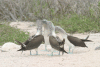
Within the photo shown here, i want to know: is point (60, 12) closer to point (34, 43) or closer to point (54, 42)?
point (34, 43)

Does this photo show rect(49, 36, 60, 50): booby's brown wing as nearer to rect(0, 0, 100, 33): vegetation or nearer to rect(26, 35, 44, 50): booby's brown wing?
rect(26, 35, 44, 50): booby's brown wing

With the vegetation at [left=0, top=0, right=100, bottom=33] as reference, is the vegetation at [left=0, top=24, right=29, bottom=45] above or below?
below

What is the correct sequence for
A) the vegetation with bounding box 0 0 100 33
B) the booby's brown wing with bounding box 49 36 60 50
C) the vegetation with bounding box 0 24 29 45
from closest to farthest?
the booby's brown wing with bounding box 49 36 60 50, the vegetation with bounding box 0 24 29 45, the vegetation with bounding box 0 0 100 33

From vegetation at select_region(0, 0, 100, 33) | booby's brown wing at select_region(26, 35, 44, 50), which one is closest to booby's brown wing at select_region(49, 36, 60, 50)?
booby's brown wing at select_region(26, 35, 44, 50)

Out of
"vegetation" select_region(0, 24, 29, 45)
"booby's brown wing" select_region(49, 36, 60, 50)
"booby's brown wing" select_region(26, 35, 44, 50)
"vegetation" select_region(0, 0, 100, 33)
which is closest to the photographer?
"booby's brown wing" select_region(49, 36, 60, 50)

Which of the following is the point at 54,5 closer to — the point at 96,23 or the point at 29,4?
the point at 29,4

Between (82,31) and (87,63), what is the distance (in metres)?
5.43

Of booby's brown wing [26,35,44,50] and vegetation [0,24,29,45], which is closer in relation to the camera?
booby's brown wing [26,35,44,50]

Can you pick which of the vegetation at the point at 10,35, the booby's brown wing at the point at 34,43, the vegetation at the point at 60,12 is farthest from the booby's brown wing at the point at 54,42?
the vegetation at the point at 60,12

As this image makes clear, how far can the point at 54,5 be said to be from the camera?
41.7 ft

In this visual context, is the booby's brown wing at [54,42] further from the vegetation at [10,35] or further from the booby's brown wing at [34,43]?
the vegetation at [10,35]

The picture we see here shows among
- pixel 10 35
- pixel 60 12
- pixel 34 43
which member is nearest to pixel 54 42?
pixel 34 43

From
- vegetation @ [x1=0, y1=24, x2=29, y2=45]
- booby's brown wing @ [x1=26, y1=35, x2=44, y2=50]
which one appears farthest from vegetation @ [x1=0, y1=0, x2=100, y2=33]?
booby's brown wing @ [x1=26, y1=35, x2=44, y2=50]

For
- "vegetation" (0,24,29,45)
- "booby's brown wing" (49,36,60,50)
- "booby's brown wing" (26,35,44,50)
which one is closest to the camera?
"booby's brown wing" (49,36,60,50)
